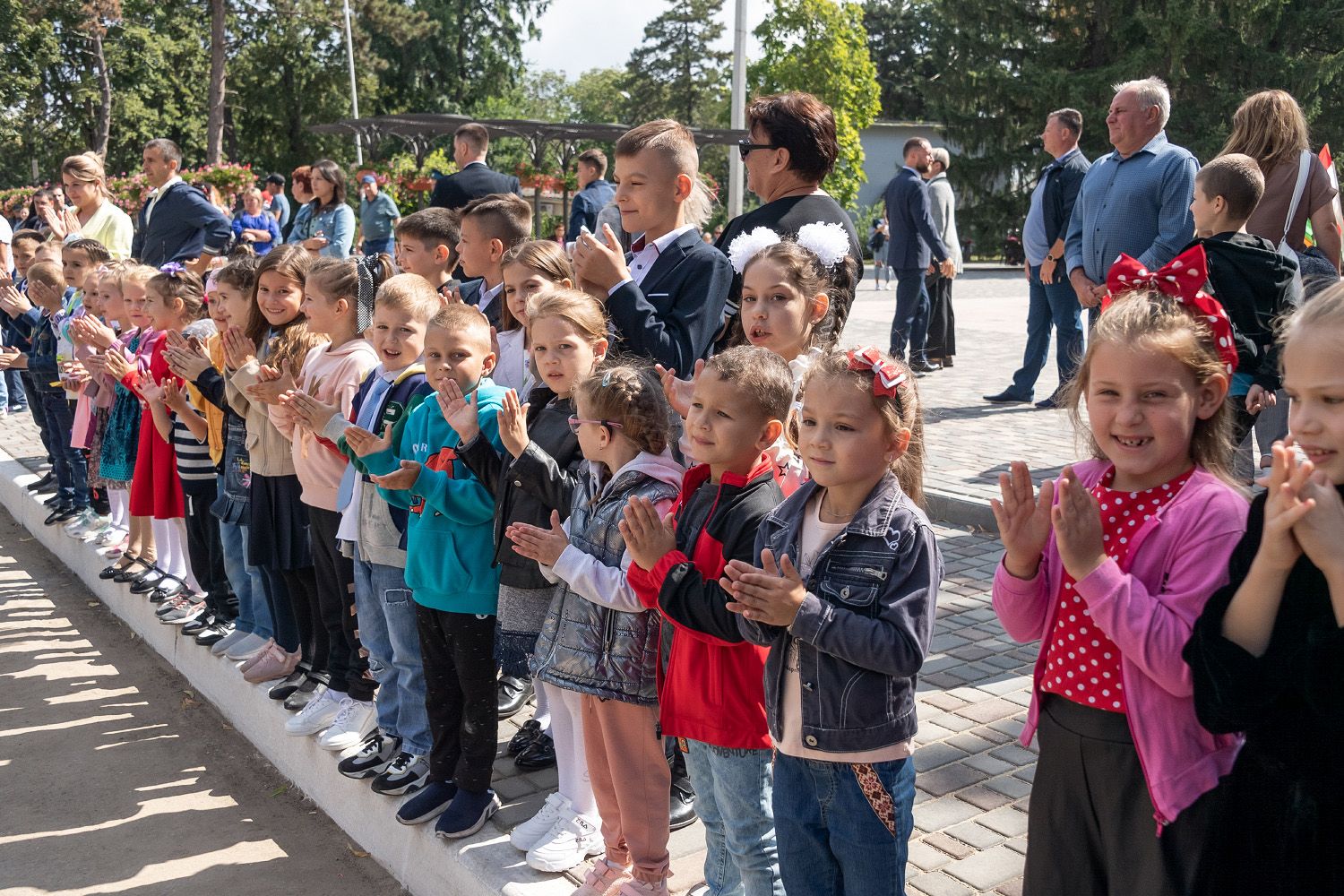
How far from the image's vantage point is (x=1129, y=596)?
2.05m

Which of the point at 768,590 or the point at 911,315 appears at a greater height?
the point at 768,590

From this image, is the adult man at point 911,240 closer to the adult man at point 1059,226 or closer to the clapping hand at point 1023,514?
the adult man at point 1059,226

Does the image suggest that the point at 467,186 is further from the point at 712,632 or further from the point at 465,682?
the point at 712,632

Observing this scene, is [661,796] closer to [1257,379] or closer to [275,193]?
[1257,379]

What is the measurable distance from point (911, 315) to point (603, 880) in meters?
9.12

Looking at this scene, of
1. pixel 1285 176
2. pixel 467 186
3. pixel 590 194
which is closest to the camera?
pixel 1285 176

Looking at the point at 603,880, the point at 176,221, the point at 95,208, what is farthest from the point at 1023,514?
the point at 95,208

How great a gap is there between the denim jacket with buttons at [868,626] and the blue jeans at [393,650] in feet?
5.83

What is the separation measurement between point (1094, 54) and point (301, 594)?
3767 cm

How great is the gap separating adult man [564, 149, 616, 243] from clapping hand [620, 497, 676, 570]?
260 inches

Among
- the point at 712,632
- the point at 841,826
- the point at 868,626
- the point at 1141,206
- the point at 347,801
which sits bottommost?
the point at 347,801

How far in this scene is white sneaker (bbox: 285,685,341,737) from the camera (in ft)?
15.0

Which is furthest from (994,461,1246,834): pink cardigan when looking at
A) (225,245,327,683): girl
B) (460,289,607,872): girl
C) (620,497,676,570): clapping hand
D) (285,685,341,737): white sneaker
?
(225,245,327,683): girl

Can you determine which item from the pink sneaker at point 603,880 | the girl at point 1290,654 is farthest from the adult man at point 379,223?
the girl at point 1290,654
